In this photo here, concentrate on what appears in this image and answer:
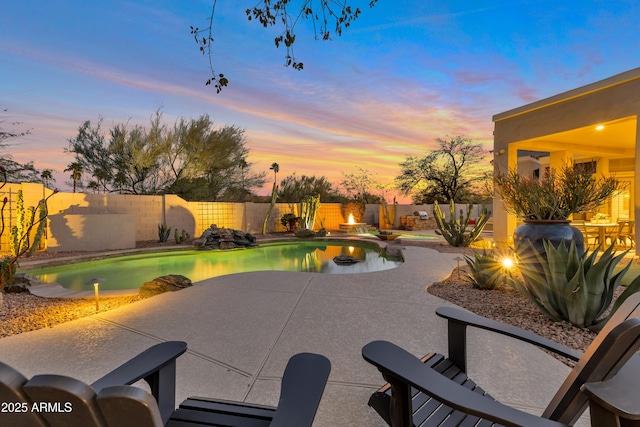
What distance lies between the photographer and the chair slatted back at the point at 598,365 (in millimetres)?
988

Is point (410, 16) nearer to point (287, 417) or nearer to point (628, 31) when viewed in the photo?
point (287, 417)

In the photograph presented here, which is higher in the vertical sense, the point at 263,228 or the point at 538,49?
the point at 538,49

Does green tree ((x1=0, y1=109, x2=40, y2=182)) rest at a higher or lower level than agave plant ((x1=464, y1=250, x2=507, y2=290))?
higher

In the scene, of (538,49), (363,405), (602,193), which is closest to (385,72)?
(538,49)

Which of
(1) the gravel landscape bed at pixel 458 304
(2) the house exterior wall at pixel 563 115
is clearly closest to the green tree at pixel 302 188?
(2) the house exterior wall at pixel 563 115

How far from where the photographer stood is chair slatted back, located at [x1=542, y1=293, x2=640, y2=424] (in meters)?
0.99

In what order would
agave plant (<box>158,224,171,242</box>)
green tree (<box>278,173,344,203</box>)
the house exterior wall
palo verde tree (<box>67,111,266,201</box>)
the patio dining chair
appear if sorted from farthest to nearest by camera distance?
1. green tree (<box>278,173,344,203</box>)
2. palo verde tree (<box>67,111,266,201</box>)
3. agave plant (<box>158,224,171,242</box>)
4. the patio dining chair
5. the house exterior wall

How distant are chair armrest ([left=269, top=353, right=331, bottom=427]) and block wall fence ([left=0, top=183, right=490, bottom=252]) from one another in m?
9.84

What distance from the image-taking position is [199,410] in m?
1.36

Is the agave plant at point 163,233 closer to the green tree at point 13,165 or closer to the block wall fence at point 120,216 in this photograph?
the block wall fence at point 120,216

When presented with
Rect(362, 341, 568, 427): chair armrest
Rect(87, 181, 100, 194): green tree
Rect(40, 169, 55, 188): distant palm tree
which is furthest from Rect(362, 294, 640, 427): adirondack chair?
Rect(40, 169, 55, 188): distant palm tree

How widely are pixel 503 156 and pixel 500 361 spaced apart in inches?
341

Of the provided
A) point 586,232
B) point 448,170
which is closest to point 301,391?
point 586,232

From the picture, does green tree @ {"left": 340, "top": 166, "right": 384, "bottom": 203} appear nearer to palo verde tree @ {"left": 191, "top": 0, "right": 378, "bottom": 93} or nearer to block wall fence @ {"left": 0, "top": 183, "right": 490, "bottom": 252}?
block wall fence @ {"left": 0, "top": 183, "right": 490, "bottom": 252}
